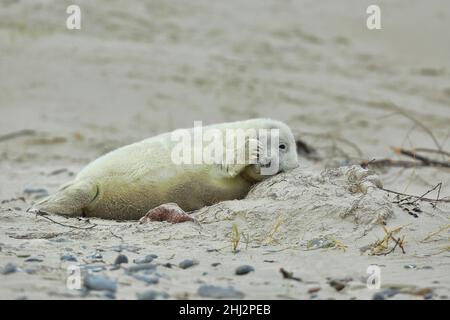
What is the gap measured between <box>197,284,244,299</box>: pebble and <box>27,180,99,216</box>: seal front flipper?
68.4 inches

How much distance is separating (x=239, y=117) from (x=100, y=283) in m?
6.36

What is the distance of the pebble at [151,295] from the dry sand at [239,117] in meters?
0.02

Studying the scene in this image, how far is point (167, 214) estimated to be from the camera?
4172mm

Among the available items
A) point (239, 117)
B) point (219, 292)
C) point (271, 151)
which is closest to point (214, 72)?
point (239, 117)

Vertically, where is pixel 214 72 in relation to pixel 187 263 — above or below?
above

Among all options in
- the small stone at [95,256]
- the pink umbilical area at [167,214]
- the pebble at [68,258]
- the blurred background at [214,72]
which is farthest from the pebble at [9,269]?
the blurred background at [214,72]

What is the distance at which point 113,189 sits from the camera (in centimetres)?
462

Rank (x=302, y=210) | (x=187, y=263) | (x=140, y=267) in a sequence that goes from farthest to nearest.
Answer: (x=302, y=210) → (x=187, y=263) → (x=140, y=267)

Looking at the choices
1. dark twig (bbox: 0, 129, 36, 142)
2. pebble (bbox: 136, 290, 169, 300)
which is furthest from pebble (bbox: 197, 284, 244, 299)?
dark twig (bbox: 0, 129, 36, 142)

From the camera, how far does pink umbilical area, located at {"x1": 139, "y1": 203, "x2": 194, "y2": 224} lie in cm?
412

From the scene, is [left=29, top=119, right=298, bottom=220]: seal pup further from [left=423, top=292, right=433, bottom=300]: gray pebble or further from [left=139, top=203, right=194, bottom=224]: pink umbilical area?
[left=423, top=292, right=433, bottom=300]: gray pebble

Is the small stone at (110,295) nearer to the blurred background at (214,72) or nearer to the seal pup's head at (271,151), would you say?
the seal pup's head at (271,151)

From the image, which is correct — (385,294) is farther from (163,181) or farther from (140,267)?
(163,181)
